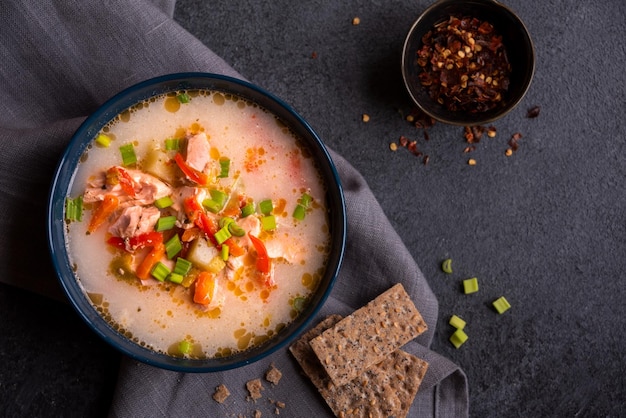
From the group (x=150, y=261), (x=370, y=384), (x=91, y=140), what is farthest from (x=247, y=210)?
(x=370, y=384)

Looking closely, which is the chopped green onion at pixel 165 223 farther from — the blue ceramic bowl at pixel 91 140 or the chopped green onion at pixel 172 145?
the blue ceramic bowl at pixel 91 140

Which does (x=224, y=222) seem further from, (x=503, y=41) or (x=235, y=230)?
(x=503, y=41)

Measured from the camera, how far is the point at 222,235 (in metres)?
2.38

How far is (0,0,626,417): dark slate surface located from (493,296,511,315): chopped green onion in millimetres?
42

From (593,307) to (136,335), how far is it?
2.22 meters

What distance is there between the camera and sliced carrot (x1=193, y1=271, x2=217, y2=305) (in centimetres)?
240

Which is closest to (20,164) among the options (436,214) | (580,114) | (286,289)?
(286,289)

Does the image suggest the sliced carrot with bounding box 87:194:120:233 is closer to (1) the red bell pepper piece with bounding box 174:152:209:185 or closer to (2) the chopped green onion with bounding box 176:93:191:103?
(1) the red bell pepper piece with bounding box 174:152:209:185

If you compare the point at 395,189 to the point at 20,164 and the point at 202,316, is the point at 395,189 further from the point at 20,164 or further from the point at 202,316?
the point at 20,164

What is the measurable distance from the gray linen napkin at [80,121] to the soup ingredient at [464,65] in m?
0.62

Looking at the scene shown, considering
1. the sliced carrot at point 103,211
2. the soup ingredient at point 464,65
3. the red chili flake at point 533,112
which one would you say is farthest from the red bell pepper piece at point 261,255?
the red chili flake at point 533,112

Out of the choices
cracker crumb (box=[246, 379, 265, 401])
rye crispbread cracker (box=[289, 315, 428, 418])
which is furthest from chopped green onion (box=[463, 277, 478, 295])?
cracker crumb (box=[246, 379, 265, 401])

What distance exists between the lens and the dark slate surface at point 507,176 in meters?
3.03

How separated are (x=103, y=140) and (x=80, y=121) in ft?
1.00
